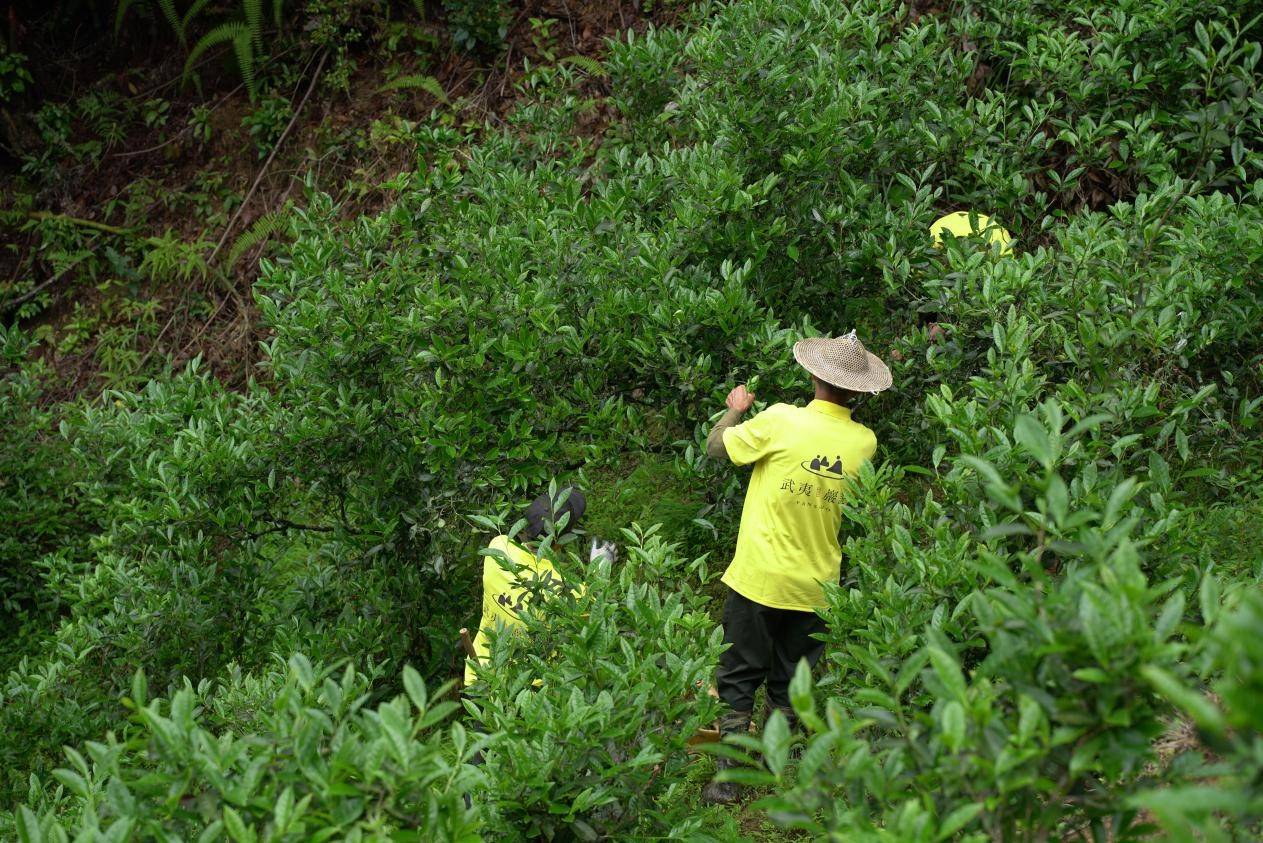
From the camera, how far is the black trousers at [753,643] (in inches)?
188

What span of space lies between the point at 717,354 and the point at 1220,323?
2.11 metres

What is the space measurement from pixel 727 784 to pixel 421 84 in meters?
7.85

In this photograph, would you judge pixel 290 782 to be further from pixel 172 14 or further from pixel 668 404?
pixel 172 14

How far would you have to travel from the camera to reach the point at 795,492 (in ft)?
15.0

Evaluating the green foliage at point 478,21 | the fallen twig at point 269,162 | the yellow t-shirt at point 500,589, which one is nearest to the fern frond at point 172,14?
the fallen twig at point 269,162

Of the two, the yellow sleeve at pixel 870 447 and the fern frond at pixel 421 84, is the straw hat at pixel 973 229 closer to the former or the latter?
the yellow sleeve at pixel 870 447

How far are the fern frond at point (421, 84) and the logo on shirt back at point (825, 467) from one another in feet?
23.1

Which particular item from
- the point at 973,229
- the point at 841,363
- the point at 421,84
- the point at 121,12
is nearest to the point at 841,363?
the point at 841,363

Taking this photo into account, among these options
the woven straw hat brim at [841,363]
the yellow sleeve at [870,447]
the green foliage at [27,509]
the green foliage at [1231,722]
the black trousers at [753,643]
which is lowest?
the green foliage at [27,509]

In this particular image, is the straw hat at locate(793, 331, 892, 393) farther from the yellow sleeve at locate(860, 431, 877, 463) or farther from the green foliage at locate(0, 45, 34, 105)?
the green foliage at locate(0, 45, 34, 105)

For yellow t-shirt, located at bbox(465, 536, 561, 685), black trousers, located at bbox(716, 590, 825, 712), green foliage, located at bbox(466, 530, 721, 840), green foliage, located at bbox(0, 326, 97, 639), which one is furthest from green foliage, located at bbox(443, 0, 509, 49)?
green foliage, located at bbox(466, 530, 721, 840)

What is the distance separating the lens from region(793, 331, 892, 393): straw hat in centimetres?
462

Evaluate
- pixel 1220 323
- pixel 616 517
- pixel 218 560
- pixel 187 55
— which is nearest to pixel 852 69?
pixel 1220 323

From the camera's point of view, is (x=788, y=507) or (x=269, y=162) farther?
(x=269, y=162)
